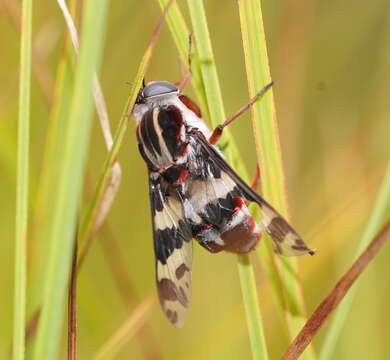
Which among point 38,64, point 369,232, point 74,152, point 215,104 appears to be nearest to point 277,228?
point 369,232

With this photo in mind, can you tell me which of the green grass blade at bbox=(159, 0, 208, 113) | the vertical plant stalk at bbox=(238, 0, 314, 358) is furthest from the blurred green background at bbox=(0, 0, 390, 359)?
A: the green grass blade at bbox=(159, 0, 208, 113)

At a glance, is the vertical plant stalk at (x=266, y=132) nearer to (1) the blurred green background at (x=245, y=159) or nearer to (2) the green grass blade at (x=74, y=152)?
(2) the green grass blade at (x=74, y=152)

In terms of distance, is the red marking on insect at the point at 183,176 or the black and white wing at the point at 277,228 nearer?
the black and white wing at the point at 277,228

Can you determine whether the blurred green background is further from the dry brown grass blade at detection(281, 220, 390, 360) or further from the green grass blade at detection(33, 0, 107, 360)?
the green grass blade at detection(33, 0, 107, 360)

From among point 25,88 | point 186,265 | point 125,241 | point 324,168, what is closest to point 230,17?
point 324,168

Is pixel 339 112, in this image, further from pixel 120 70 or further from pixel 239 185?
pixel 239 185

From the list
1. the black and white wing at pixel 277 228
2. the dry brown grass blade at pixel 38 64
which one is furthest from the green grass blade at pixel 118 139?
the dry brown grass blade at pixel 38 64
